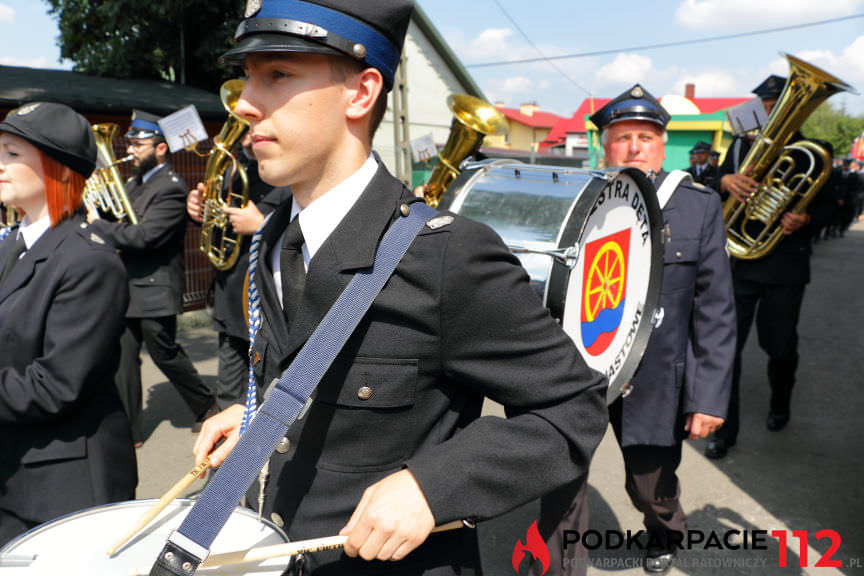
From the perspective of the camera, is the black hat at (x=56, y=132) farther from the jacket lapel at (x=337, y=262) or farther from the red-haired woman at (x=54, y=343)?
the jacket lapel at (x=337, y=262)

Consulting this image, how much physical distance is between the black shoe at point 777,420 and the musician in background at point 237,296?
3.56m

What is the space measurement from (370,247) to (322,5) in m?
0.42

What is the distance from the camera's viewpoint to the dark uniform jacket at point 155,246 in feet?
14.6

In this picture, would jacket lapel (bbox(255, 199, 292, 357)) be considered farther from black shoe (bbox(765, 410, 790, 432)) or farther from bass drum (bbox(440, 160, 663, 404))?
black shoe (bbox(765, 410, 790, 432))

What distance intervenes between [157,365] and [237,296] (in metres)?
0.80

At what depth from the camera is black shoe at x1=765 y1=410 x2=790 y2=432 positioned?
477 centimetres

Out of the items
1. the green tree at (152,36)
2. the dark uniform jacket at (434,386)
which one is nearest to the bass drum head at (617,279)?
the dark uniform jacket at (434,386)

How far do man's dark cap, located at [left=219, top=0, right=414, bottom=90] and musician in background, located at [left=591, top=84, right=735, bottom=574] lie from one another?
6.02 ft

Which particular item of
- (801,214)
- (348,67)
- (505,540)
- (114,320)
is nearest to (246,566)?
(348,67)

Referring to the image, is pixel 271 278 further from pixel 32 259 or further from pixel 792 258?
pixel 792 258

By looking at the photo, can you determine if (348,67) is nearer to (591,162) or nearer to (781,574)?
(781,574)

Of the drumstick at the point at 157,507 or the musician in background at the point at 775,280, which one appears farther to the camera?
the musician in background at the point at 775,280

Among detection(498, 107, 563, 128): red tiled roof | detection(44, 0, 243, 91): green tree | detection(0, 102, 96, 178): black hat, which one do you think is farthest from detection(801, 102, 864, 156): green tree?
detection(0, 102, 96, 178): black hat

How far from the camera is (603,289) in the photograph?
239 cm
